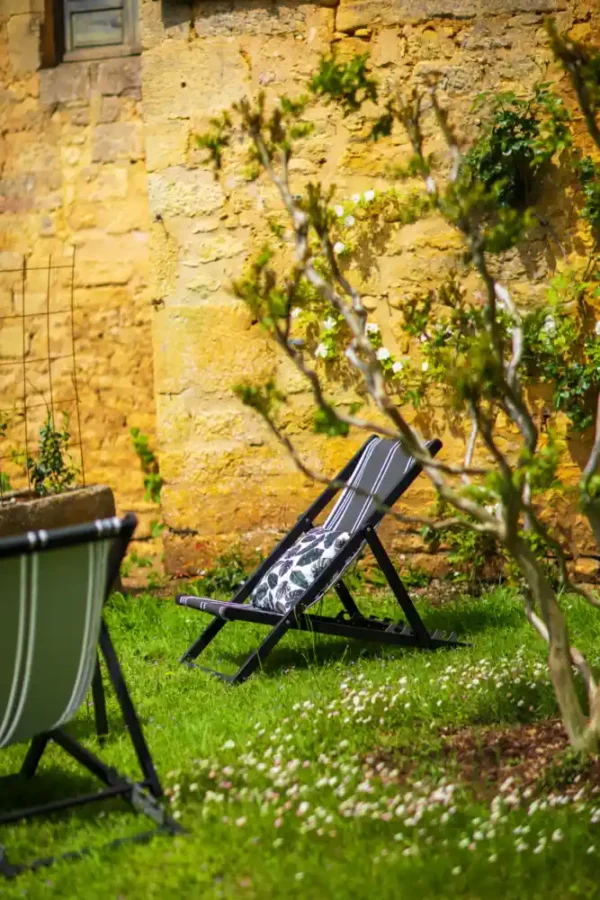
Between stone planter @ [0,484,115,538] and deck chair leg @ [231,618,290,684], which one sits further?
stone planter @ [0,484,115,538]

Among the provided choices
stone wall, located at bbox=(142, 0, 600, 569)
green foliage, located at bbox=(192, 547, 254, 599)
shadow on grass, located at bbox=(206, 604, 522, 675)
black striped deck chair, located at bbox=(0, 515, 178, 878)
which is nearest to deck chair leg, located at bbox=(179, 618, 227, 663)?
shadow on grass, located at bbox=(206, 604, 522, 675)

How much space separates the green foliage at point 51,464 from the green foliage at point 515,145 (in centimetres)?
281

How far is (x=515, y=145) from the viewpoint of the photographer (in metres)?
6.23

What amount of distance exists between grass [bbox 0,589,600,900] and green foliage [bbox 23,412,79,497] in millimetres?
2400

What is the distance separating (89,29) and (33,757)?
17.5 ft

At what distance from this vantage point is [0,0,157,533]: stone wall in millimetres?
7348

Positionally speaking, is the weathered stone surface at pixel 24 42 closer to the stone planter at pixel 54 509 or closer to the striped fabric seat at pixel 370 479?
the stone planter at pixel 54 509

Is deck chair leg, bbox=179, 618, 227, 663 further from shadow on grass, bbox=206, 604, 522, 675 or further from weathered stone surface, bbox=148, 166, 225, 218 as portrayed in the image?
weathered stone surface, bbox=148, 166, 225, 218

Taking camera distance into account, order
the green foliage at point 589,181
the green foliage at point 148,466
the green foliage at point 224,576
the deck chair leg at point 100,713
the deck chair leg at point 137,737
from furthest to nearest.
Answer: the green foliage at point 148,466, the green foliage at point 224,576, the green foliage at point 589,181, the deck chair leg at point 100,713, the deck chair leg at point 137,737

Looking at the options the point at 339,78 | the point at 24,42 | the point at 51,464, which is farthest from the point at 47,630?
the point at 24,42

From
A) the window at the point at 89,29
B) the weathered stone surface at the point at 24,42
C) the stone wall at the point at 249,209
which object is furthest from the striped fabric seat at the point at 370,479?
the weathered stone surface at the point at 24,42

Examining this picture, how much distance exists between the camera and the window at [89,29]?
7.50 meters

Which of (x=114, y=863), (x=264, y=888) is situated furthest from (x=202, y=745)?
(x=264, y=888)

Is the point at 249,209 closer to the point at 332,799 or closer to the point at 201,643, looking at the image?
the point at 201,643
